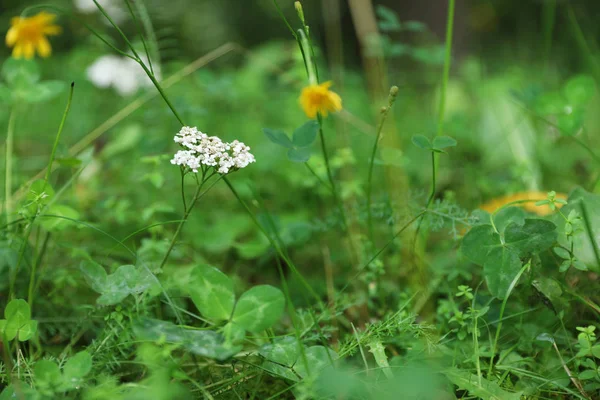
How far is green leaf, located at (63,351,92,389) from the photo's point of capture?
2.33 ft

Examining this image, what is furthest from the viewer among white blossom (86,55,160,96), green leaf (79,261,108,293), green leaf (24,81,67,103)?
white blossom (86,55,160,96)

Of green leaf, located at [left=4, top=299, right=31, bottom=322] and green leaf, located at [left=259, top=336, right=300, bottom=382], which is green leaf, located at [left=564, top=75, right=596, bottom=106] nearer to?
green leaf, located at [left=259, top=336, right=300, bottom=382]

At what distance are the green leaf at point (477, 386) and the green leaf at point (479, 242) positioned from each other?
0.19m

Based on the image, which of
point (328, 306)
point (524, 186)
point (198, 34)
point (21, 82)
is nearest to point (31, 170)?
point (21, 82)

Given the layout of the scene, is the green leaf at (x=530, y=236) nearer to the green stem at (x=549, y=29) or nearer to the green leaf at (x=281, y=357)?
the green leaf at (x=281, y=357)

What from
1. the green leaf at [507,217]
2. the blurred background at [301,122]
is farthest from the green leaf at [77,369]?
the green leaf at [507,217]

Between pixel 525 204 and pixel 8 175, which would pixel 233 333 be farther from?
pixel 525 204

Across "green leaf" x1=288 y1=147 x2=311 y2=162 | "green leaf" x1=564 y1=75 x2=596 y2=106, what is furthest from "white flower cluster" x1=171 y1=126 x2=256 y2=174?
"green leaf" x1=564 y1=75 x2=596 y2=106

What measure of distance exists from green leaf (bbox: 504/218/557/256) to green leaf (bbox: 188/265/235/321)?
1.57ft

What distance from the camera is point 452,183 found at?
1.80 metres

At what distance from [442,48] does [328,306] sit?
1209 millimetres

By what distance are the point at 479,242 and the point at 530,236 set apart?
82 mm

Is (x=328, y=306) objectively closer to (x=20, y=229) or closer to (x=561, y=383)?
(x=561, y=383)

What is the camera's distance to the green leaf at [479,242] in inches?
34.3
